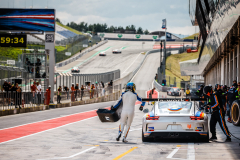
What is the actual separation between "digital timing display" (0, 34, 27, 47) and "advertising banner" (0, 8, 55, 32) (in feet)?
9.15

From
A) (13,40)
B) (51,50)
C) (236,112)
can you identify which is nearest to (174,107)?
(236,112)

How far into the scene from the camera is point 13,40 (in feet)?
80.9

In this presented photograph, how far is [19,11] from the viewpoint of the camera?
2767cm

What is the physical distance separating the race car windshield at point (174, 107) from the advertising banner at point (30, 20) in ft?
61.6

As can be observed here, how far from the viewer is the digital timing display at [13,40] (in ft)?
80.7

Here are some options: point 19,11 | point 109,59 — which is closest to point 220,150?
point 19,11

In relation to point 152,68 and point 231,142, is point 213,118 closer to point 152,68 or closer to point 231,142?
point 231,142

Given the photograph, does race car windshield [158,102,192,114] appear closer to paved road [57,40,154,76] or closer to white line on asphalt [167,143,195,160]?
white line on asphalt [167,143,195,160]

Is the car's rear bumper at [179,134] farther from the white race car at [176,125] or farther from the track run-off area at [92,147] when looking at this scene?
the track run-off area at [92,147]

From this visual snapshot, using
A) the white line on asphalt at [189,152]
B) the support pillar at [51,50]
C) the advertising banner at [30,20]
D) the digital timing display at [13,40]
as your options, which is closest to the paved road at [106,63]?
the support pillar at [51,50]

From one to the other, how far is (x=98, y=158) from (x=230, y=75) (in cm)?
2141

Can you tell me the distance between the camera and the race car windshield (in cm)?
975

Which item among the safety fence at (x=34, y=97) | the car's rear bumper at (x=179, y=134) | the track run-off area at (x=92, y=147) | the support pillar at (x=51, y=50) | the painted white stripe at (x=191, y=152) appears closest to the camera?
Answer: the painted white stripe at (x=191, y=152)

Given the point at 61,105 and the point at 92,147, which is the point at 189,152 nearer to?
the point at 92,147
